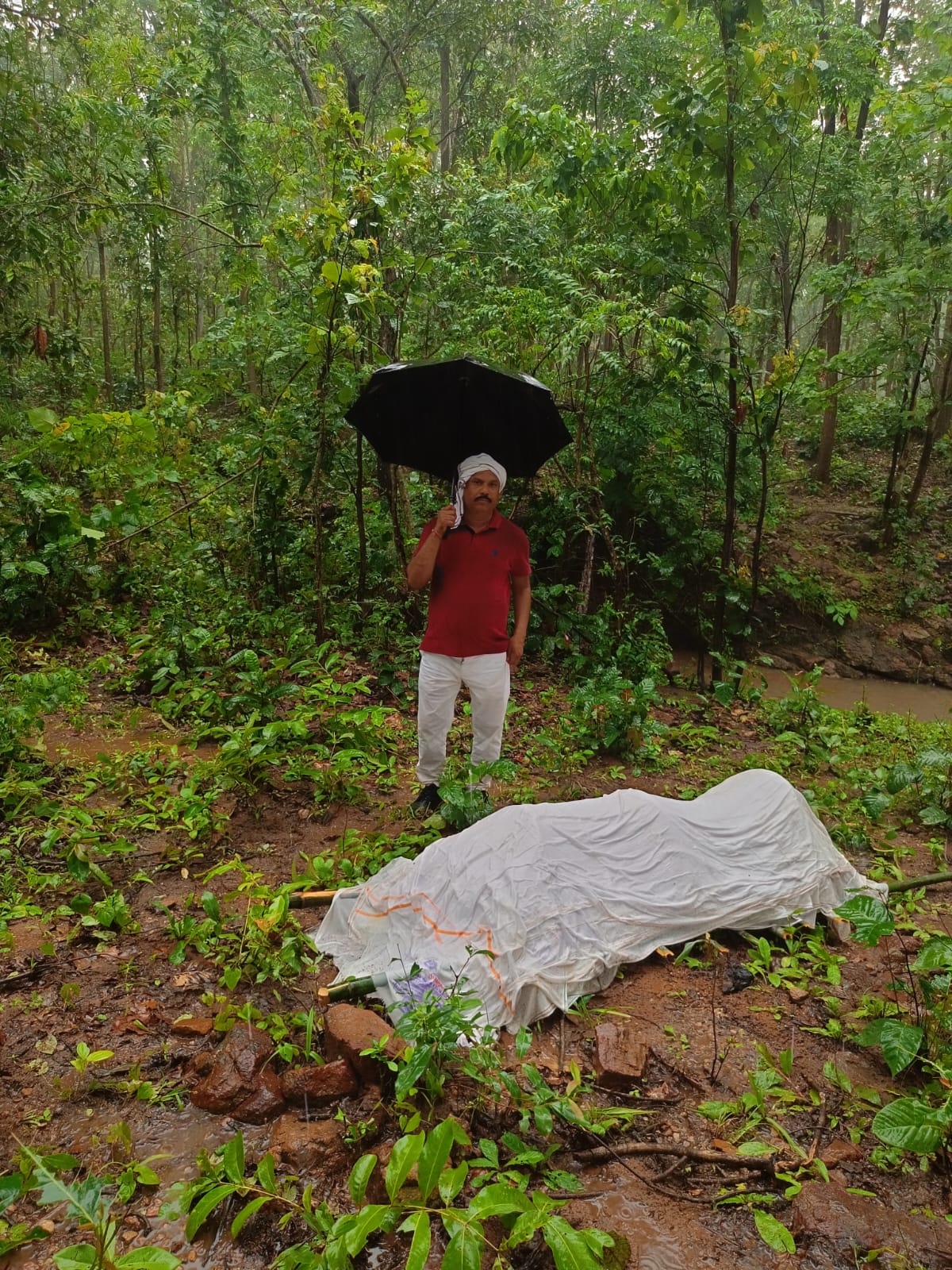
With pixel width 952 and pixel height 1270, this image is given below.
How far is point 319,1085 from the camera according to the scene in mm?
2109

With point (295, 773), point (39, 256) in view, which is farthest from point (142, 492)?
point (295, 773)

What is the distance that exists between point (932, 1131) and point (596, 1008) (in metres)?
1.04

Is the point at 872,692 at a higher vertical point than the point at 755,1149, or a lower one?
lower

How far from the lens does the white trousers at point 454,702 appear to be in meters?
3.60

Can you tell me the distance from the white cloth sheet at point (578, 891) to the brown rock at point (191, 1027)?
1.50 ft

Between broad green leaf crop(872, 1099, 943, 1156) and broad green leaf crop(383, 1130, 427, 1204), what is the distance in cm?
111

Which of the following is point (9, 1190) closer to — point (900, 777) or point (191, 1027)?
point (191, 1027)

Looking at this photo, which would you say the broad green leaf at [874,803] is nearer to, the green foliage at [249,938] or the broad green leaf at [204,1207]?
the green foliage at [249,938]

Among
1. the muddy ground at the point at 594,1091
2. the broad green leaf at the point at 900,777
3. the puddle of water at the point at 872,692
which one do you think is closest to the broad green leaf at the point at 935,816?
the broad green leaf at the point at 900,777

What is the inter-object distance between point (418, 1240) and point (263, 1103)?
29.8 inches

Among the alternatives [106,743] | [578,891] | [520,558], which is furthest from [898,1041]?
[106,743]

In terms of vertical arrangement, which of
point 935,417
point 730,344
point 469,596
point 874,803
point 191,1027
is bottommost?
point 191,1027

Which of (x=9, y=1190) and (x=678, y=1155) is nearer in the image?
(x=9, y=1190)

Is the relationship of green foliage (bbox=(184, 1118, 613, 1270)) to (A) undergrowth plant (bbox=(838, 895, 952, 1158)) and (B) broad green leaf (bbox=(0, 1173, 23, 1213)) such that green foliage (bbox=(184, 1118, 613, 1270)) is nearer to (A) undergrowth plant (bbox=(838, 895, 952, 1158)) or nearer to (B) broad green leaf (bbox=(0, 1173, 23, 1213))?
(B) broad green leaf (bbox=(0, 1173, 23, 1213))
